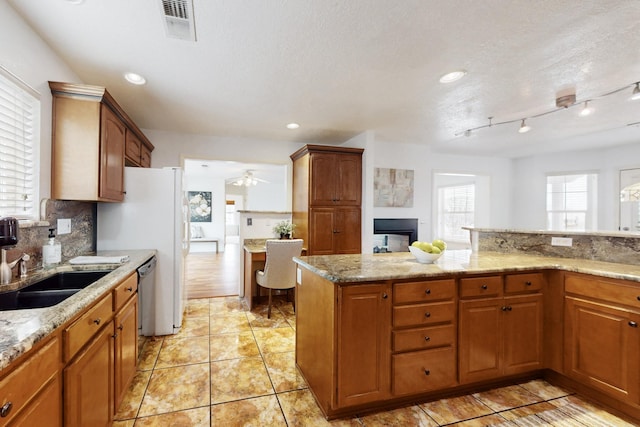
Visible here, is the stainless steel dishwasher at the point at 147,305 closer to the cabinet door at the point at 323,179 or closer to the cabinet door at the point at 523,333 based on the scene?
the cabinet door at the point at 323,179

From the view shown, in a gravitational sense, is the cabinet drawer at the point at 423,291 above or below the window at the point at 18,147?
below

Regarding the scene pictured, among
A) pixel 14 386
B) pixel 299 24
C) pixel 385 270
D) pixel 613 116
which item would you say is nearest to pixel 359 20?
pixel 299 24

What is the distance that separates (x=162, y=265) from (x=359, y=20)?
9.25 ft

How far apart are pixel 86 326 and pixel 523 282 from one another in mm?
2634

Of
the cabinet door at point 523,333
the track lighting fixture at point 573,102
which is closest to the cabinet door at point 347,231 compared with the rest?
the track lighting fixture at point 573,102

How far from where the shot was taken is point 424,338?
6.23 ft

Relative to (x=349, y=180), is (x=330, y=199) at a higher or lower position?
lower

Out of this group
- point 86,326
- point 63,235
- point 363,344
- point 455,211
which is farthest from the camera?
point 455,211

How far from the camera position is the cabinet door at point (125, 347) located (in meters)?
1.73

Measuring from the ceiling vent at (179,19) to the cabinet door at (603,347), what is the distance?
3.12m

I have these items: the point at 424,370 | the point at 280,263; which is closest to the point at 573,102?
the point at 424,370

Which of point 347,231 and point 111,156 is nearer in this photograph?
point 111,156

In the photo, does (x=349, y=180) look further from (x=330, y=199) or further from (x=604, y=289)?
(x=604, y=289)

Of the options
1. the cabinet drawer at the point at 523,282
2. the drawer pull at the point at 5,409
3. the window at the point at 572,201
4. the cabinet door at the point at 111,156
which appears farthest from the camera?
the window at the point at 572,201
